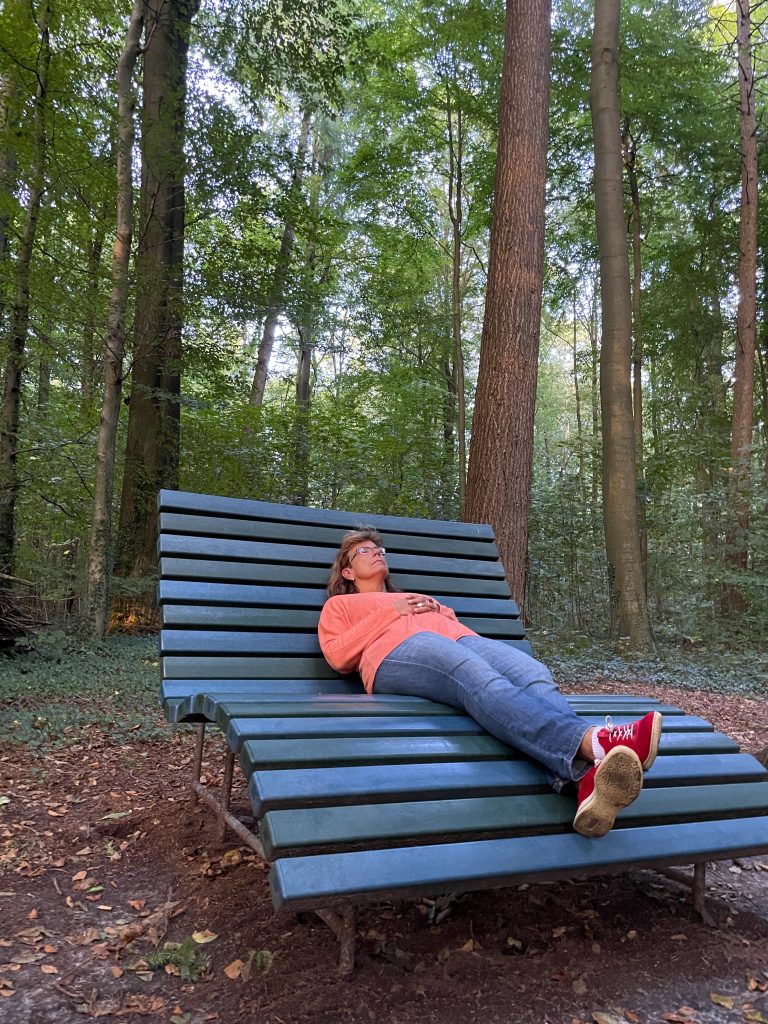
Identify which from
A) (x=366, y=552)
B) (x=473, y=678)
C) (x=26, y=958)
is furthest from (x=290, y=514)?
(x=26, y=958)

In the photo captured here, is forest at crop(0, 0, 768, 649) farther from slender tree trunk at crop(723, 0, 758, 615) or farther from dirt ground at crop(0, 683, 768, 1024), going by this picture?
dirt ground at crop(0, 683, 768, 1024)

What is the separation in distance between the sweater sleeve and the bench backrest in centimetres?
16

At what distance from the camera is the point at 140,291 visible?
24.3 feet

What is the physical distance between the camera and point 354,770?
1893 millimetres

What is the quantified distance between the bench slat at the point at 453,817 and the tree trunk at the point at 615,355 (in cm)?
660

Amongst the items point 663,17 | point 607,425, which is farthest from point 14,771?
point 663,17

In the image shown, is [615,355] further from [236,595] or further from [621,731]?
[621,731]


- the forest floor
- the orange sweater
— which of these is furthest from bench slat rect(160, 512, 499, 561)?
the forest floor

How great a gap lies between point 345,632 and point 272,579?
0.53 metres

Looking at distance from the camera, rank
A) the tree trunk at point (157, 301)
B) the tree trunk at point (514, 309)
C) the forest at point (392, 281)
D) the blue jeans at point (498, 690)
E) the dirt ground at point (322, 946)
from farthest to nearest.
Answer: the tree trunk at point (157, 301)
the forest at point (392, 281)
the tree trunk at point (514, 309)
the blue jeans at point (498, 690)
the dirt ground at point (322, 946)

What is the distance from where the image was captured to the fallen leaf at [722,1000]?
187cm

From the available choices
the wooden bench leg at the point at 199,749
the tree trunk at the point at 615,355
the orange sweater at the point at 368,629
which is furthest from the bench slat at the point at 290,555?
the tree trunk at the point at 615,355

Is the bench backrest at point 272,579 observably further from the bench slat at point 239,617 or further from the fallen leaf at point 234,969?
the fallen leaf at point 234,969

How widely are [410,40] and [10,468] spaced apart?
953 cm
